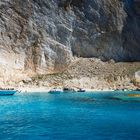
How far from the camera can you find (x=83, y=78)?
3504 inches

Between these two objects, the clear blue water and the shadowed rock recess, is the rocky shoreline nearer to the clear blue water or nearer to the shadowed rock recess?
the shadowed rock recess

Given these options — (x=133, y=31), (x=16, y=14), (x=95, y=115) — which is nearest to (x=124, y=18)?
(x=133, y=31)

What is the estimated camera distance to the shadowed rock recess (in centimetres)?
9194

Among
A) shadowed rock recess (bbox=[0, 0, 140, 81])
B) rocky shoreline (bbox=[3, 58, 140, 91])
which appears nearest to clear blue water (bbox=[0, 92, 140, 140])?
rocky shoreline (bbox=[3, 58, 140, 91])

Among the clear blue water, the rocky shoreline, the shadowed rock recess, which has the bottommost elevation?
the clear blue water

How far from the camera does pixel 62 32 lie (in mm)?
95938

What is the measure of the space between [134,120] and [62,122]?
18.8 ft

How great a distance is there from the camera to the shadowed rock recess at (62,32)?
9194 centimetres

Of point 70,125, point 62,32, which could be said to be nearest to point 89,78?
point 62,32

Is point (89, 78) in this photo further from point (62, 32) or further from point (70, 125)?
point (70, 125)

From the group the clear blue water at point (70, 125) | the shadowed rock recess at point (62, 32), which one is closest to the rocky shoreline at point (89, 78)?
the shadowed rock recess at point (62, 32)

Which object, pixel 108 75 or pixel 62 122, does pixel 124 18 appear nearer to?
pixel 108 75

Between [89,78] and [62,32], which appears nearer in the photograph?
[89,78]

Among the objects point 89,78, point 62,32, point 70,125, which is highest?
point 62,32
